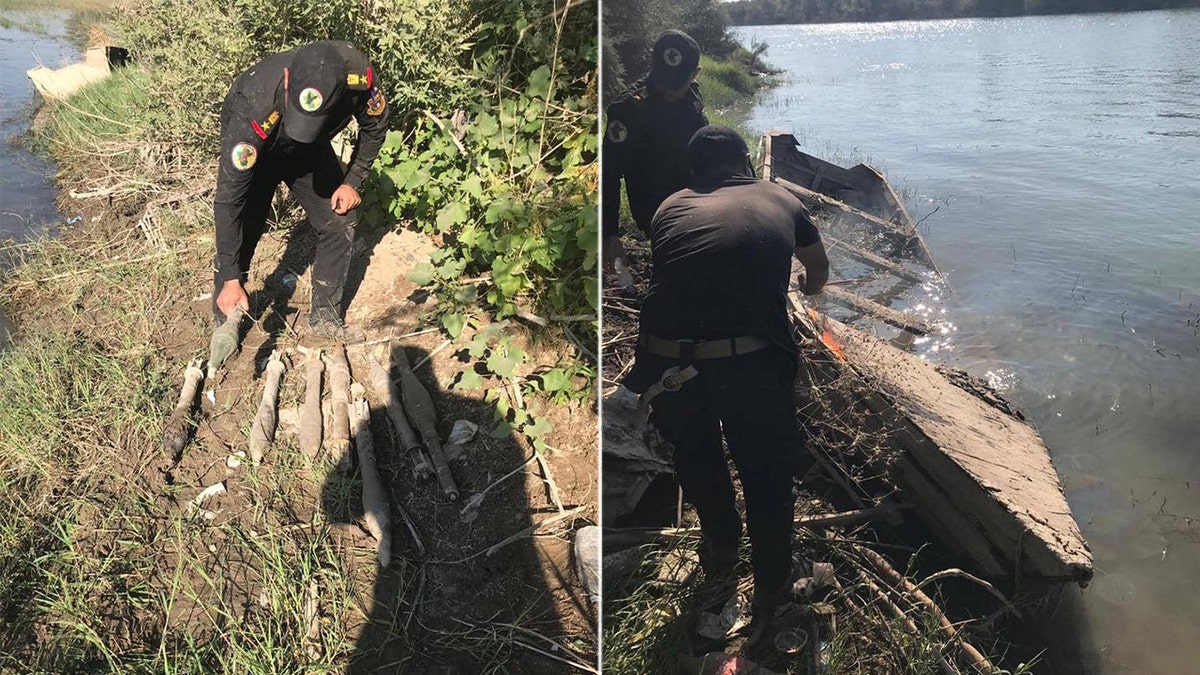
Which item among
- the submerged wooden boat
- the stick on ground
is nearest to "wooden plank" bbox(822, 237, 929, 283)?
the submerged wooden boat

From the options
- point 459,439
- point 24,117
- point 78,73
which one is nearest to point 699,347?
point 459,439

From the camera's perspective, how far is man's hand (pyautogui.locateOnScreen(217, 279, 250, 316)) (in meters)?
4.28

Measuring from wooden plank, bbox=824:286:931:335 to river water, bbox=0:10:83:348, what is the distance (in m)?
7.04

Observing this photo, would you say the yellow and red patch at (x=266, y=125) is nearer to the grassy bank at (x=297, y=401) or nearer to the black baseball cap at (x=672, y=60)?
the grassy bank at (x=297, y=401)

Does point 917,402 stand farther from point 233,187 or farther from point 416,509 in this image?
point 233,187

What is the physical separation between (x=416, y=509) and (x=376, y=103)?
2331 millimetres

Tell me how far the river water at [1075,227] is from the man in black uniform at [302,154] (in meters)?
3.54

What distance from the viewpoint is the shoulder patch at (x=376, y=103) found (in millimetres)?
4315

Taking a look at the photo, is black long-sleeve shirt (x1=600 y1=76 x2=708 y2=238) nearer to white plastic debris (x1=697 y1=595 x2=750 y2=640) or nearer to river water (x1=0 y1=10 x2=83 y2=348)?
white plastic debris (x1=697 y1=595 x2=750 y2=640)

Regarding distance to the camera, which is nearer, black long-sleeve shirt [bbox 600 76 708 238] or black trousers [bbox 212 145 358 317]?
black long-sleeve shirt [bbox 600 76 708 238]

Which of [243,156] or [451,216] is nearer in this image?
[243,156]

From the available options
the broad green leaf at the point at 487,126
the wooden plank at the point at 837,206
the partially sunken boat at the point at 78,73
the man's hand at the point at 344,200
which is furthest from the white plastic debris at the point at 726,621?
the partially sunken boat at the point at 78,73

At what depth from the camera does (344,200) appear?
4.58 metres

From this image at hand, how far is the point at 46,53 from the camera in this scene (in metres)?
12.7
